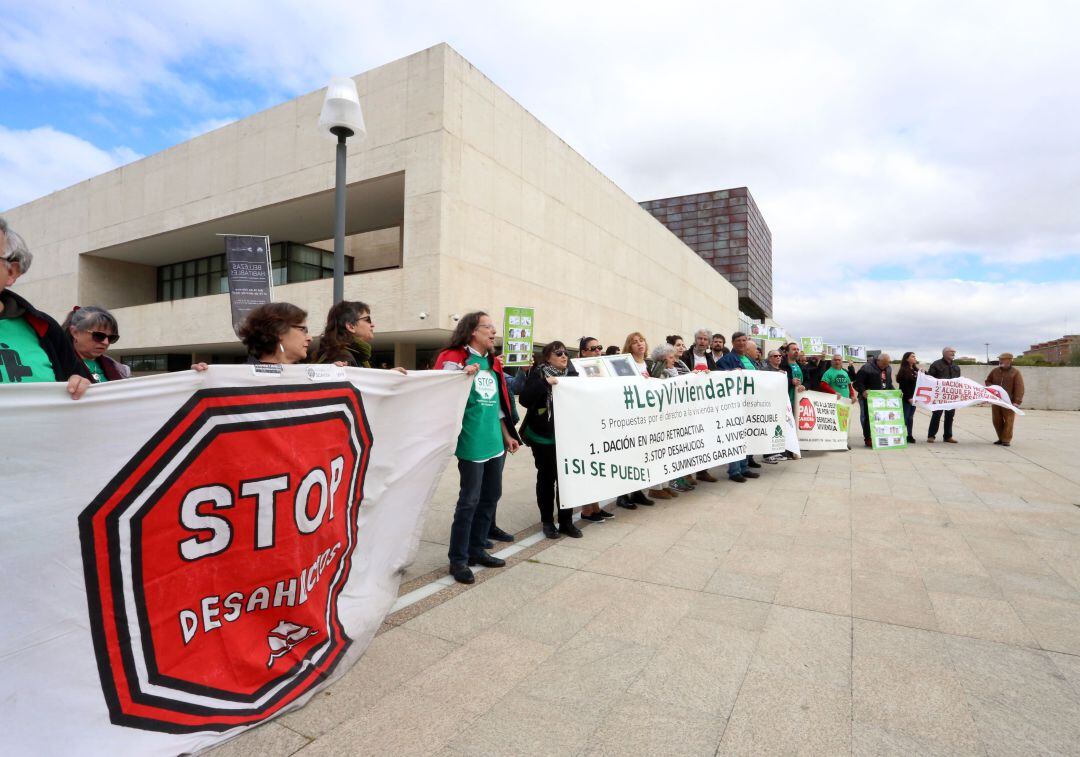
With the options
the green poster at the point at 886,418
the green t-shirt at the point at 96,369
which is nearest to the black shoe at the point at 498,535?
the green t-shirt at the point at 96,369

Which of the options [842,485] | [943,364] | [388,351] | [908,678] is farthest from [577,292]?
[908,678]

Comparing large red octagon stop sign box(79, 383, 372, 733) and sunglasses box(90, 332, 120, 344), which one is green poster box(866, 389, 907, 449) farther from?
sunglasses box(90, 332, 120, 344)

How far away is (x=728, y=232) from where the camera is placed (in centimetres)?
8012

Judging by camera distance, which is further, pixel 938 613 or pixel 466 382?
pixel 466 382

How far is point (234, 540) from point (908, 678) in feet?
10.0

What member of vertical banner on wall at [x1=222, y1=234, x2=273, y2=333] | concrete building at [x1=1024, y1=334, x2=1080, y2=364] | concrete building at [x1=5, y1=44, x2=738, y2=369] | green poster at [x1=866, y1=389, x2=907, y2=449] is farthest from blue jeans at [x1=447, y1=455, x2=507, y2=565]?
concrete building at [x1=1024, y1=334, x2=1080, y2=364]

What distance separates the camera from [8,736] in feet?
5.55

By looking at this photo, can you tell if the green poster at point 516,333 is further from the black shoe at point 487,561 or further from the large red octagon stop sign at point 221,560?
the large red octagon stop sign at point 221,560

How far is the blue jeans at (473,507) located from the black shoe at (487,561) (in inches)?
1.2

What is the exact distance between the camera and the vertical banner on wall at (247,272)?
7.86 meters

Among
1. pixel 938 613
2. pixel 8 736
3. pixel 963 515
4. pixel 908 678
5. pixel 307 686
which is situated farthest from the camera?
pixel 963 515

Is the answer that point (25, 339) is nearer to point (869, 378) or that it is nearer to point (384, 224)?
point (869, 378)

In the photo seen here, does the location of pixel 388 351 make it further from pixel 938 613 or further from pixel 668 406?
pixel 938 613

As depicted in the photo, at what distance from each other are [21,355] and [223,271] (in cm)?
2491
